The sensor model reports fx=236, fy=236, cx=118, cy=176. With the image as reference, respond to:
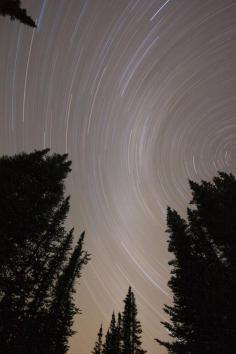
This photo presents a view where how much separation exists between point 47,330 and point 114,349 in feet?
80.5

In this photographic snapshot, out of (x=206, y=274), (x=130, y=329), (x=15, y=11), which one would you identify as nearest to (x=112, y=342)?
(x=130, y=329)

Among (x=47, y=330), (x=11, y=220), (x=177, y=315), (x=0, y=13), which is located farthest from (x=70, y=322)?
(x=0, y=13)

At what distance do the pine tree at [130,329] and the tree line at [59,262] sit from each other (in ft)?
41.2

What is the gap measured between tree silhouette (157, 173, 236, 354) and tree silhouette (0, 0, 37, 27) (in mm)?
11434

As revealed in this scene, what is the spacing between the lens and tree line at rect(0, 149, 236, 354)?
11180 mm

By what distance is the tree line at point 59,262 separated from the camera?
11.2m

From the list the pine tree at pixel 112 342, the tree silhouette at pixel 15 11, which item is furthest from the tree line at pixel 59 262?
the pine tree at pixel 112 342

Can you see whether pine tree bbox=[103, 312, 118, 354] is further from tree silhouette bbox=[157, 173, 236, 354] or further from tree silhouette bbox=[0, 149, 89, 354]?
tree silhouette bbox=[157, 173, 236, 354]

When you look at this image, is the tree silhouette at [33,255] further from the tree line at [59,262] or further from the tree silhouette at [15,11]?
the tree silhouette at [15,11]

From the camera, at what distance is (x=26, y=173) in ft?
51.4

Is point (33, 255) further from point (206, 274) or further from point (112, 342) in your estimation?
point (112, 342)

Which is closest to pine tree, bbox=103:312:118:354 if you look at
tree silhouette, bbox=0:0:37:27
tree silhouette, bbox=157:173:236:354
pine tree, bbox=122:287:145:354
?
pine tree, bbox=122:287:145:354

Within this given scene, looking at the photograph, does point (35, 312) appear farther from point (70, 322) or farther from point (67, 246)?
point (70, 322)

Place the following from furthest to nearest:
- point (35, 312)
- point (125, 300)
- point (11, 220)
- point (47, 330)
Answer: point (125, 300) → point (47, 330) → point (35, 312) → point (11, 220)
